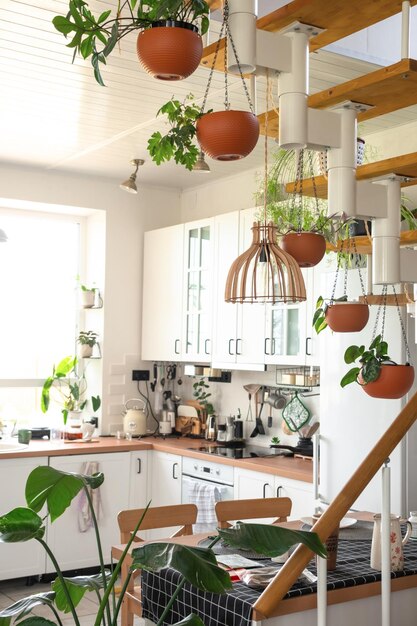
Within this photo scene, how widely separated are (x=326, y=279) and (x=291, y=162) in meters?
1.06

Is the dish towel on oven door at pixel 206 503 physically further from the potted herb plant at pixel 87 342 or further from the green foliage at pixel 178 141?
the green foliage at pixel 178 141

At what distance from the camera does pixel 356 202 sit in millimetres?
2869

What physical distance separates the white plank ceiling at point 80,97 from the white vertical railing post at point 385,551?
2.05m

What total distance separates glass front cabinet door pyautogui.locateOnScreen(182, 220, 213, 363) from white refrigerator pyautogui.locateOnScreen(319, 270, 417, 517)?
1464mm

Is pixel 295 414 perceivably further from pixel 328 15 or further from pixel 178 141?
pixel 328 15

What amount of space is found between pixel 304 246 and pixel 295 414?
9.47 ft

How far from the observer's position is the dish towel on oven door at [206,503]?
544 cm

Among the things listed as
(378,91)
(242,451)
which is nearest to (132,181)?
(242,451)

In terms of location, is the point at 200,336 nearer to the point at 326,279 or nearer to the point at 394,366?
the point at 326,279

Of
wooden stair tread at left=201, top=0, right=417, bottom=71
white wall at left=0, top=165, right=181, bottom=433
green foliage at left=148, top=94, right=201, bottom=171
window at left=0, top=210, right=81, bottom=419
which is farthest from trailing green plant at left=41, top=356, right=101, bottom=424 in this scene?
wooden stair tread at left=201, top=0, right=417, bottom=71

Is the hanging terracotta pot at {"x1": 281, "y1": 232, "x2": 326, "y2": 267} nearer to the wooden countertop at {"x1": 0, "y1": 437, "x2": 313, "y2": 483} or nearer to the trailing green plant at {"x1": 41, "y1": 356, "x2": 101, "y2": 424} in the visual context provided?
the wooden countertop at {"x1": 0, "y1": 437, "x2": 313, "y2": 483}

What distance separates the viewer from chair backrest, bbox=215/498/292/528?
3955 mm

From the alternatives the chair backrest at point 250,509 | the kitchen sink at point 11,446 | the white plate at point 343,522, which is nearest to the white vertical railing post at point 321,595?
the white plate at point 343,522

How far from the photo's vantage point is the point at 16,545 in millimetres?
5562
